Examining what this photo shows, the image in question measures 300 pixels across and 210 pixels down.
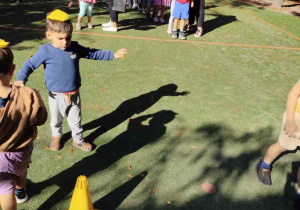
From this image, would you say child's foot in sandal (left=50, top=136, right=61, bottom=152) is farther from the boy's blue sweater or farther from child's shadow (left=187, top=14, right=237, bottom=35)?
child's shadow (left=187, top=14, right=237, bottom=35)

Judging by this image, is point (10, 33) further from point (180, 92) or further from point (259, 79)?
point (259, 79)

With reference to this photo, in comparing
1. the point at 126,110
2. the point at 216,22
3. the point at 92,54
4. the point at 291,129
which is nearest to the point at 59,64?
the point at 92,54

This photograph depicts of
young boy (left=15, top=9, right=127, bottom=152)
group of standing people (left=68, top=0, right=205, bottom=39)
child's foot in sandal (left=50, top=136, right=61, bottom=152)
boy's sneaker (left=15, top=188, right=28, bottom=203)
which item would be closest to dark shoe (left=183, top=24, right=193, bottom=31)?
group of standing people (left=68, top=0, right=205, bottom=39)

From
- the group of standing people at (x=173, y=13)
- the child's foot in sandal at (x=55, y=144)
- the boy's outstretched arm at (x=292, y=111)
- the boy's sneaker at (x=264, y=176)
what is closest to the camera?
the boy's outstretched arm at (x=292, y=111)

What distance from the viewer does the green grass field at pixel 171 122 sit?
3.09m

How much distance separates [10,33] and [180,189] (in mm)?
5978

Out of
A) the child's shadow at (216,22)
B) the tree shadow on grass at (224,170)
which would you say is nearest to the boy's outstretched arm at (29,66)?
the tree shadow on grass at (224,170)

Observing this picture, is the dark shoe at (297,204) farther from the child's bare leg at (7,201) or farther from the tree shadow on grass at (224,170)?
the child's bare leg at (7,201)

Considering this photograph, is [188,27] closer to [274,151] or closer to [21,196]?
[274,151]

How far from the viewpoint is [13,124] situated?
2.02 meters

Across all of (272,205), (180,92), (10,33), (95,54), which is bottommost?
(272,205)

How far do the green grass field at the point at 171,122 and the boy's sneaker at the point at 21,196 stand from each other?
0.06 metres

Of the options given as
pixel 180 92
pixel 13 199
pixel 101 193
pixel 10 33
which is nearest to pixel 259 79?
pixel 180 92

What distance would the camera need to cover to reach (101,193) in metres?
3.00
